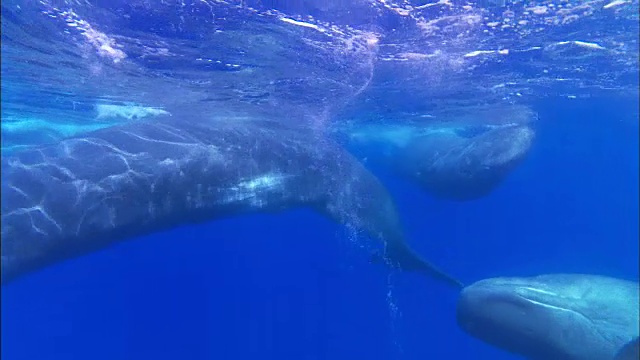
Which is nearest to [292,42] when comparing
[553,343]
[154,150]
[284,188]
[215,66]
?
[215,66]

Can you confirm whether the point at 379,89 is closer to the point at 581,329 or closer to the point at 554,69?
the point at 554,69

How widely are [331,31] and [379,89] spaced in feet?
24.2

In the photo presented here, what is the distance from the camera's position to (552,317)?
11.2m

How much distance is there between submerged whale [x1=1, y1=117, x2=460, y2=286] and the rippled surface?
197cm

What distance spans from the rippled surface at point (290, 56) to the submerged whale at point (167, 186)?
1.97 m

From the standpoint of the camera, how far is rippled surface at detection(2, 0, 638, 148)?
413 inches

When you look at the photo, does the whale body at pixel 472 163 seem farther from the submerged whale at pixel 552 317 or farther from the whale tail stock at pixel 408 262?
the submerged whale at pixel 552 317

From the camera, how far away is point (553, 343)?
1097 centimetres

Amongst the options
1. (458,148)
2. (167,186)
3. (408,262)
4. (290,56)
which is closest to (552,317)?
(408,262)

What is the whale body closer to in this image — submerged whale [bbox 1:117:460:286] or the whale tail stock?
submerged whale [bbox 1:117:460:286]

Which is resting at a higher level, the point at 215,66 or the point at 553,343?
the point at 215,66

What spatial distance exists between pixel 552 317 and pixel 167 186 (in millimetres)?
8996

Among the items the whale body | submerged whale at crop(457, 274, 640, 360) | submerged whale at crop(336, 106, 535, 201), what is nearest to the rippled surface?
the whale body

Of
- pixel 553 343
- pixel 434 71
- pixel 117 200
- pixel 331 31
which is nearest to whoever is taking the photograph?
pixel 117 200
